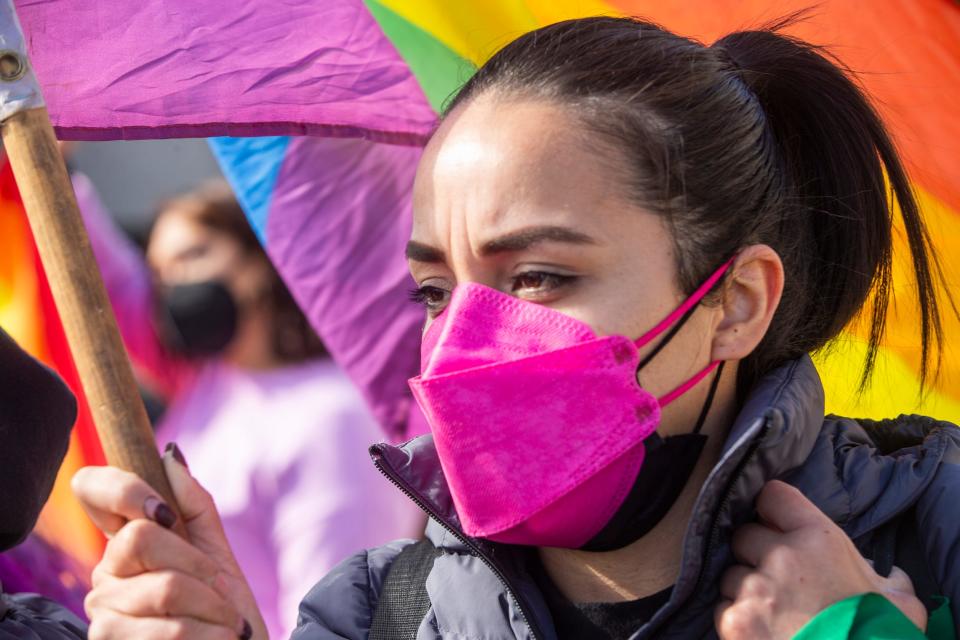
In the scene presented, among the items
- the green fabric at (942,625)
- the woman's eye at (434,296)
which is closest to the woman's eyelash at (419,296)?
the woman's eye at (434,296)

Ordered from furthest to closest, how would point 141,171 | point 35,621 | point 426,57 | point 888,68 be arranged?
1. point 141,171
2. point 426,57
3. point 888,68
4. point 35,621

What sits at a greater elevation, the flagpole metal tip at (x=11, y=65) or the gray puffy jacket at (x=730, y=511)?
the flagpole metal tip at (x=11, y=65)

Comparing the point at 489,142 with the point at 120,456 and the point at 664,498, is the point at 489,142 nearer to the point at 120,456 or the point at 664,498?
the point at 664,498

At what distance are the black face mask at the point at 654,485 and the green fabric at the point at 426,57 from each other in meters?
1.67

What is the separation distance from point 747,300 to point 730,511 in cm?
42

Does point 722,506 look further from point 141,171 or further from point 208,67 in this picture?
point 141,171

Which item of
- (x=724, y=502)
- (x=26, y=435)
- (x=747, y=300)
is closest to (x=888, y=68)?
(x=747, y=300)

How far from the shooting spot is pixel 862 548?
209 cm

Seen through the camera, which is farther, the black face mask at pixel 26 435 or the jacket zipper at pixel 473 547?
the black face mask at pixel 26 435

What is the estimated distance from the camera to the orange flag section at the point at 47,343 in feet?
12.5

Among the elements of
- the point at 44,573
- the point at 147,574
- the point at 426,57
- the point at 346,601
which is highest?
the point at 426,57

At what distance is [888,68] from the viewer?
11.6ft

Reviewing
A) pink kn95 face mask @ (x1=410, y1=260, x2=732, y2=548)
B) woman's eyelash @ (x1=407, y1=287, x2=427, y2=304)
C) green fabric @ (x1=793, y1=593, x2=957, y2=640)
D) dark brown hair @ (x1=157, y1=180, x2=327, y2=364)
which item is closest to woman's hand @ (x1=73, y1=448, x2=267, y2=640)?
pink kn95 face mask @ (x1=410, y1=260, x2=732, y2=548)

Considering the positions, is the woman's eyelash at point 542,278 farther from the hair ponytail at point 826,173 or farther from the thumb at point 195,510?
the thumb at point 195,510
